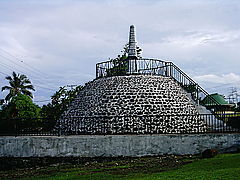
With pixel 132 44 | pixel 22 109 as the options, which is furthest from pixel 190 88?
pixel 22 109

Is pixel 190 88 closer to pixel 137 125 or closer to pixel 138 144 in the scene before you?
pixel 137 125

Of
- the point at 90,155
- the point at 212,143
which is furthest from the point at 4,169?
the point at 212,143

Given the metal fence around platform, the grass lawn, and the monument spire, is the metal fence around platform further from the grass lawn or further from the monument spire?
the monument spire

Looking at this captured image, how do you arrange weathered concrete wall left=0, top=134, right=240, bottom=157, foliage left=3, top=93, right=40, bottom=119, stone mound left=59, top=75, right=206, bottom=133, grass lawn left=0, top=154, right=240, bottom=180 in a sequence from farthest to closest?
1. foliage left=3, top=93, right=40, bottom=119
2. stone mound left=59, top=75, right=206, bottom=133
3. weathered concrete wall left=0, top=134, right=240, bottom=157
4. grass lawn left=0, top=154, right=240, bottom=180

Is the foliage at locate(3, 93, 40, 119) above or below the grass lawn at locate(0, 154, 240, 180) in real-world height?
above

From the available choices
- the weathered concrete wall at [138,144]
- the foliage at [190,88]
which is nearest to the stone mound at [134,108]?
the foliage at [190,88]

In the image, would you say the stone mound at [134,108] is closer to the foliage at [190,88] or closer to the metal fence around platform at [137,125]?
the metal fence around platform at [137,125]

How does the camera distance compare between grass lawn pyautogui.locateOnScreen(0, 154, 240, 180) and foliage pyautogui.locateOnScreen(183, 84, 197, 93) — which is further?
foliage pyautogui.locateOnScreen(183, 84, 197, 93)

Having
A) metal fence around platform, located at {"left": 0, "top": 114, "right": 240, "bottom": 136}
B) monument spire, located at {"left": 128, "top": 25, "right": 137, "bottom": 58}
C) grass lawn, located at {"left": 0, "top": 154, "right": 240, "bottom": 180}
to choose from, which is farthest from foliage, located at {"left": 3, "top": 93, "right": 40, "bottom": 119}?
grass lawn, located at {"left": 0, "top": 154, "right": 240, "bottom": 180}

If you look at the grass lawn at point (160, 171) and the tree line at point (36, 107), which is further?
the tree line at point (36, 107)

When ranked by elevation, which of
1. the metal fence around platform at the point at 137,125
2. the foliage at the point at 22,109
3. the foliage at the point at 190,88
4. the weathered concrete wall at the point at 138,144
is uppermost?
Result: the foliage at the point at 190,88

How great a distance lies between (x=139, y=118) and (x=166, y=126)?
156 centimetres

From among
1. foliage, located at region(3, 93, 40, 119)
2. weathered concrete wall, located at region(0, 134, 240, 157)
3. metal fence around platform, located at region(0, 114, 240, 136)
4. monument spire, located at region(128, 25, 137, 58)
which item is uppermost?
monument spire, located at region(128, 25, 137, 58)

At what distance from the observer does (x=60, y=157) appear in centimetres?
1703
